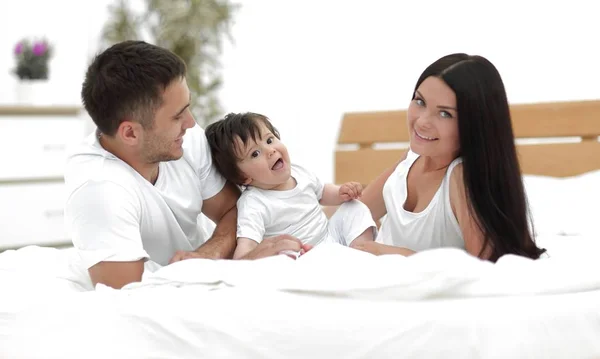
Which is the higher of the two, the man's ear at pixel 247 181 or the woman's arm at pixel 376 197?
the man's ear at pixel 247 181

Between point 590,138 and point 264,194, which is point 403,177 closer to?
point 264,194

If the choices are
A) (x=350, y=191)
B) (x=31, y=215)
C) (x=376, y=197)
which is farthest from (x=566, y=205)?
(x=31, y=215)

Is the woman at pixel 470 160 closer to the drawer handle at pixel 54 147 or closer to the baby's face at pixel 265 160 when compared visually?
the baby's face at pixel 265 160

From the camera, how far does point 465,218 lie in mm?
1752

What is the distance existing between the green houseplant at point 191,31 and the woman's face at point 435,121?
2.93m

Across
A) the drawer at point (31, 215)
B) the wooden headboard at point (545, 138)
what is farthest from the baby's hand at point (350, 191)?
the drawer at point (31, 215)

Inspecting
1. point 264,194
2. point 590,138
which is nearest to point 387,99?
point 590,138

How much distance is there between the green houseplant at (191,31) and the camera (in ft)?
15.1

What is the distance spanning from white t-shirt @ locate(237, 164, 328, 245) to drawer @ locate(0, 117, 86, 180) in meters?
2.48

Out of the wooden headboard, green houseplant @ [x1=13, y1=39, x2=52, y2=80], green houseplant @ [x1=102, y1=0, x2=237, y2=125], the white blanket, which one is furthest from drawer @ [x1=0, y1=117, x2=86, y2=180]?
the white blanket

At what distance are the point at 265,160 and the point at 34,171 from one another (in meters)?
2.63

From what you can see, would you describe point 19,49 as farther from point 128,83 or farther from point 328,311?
point 328,311

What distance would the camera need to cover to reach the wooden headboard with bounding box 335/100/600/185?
3.19 m

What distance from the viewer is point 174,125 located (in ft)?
6.09
